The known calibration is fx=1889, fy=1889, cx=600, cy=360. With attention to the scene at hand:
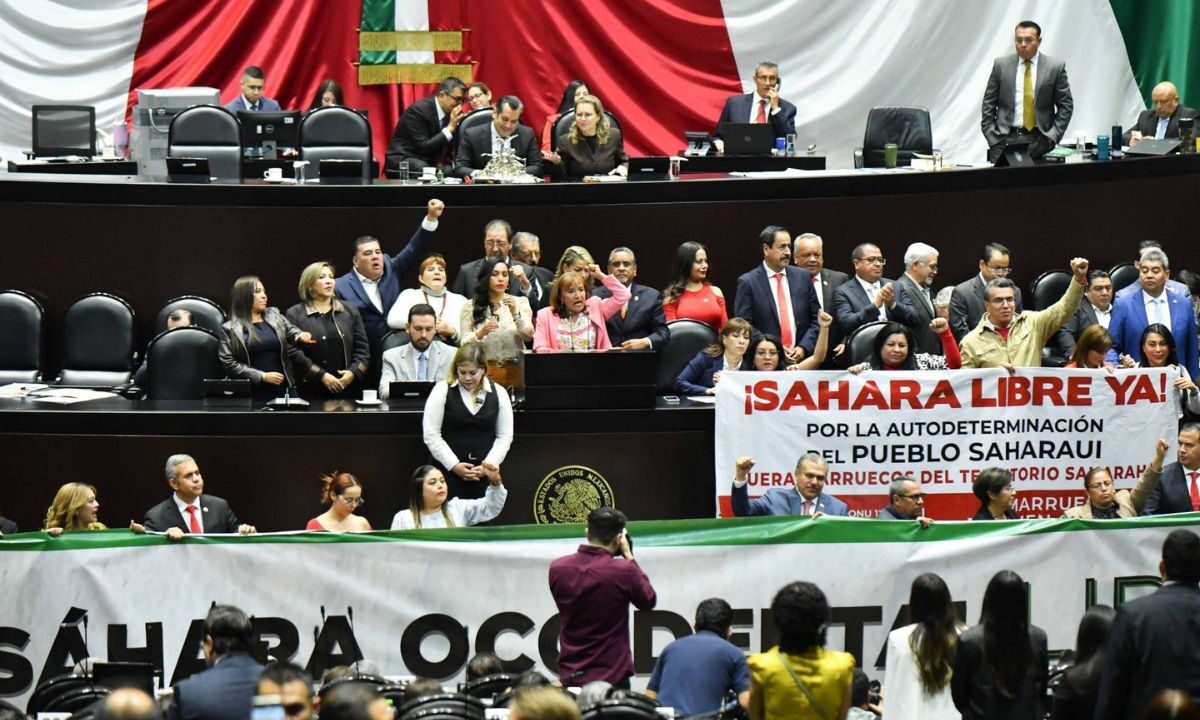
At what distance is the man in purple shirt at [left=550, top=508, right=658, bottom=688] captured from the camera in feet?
27.4

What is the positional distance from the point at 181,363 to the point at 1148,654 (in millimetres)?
6494

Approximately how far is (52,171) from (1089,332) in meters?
8.18

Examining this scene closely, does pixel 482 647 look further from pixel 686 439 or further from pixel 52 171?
pixel 52 171

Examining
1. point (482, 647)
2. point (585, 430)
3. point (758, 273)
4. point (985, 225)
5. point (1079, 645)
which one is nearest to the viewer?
point (1079, 645)

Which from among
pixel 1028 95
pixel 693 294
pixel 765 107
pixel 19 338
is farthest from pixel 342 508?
pixel 765 107

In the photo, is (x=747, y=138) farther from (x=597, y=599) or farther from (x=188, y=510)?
(x=597, y=599)

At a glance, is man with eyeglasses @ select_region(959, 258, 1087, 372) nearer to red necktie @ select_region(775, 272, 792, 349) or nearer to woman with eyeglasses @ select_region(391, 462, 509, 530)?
red necktie @ select_region(775, 272, 792, 349)

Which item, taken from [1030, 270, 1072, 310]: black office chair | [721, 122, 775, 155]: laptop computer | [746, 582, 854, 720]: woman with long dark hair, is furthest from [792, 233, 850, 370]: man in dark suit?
[746, 582, 854, 720]: woman with long dark hair

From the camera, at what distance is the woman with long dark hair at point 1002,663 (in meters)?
7.21

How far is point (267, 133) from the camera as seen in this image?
15289mm

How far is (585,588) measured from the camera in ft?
27.3

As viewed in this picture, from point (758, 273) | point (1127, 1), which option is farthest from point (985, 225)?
point (1127, 1)

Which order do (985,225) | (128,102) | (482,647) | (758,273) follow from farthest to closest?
(128,102) < (985,225) < (758,273) < (482,647)

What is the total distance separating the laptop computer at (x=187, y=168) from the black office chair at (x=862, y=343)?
4.94 m
